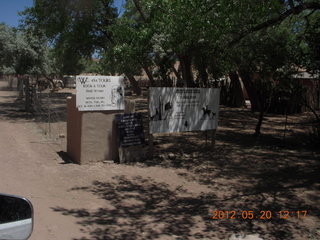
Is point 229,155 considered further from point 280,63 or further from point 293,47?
point 293,47

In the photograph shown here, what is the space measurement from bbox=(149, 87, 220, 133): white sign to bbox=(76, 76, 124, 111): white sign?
29.0 inches

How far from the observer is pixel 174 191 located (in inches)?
251

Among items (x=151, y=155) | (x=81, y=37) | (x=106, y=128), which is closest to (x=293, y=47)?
(x=151, y=155)

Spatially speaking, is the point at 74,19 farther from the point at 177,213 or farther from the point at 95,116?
the point at 177,213

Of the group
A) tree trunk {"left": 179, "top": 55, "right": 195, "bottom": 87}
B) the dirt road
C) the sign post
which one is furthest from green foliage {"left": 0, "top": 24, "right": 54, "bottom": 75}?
the sign post

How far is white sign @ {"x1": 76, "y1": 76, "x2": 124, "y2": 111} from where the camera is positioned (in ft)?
24.9

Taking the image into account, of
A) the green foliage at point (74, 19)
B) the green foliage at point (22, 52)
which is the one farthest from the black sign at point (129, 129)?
the green foliage at point (22, 52)

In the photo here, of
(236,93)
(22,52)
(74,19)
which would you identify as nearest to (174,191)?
(74,19)

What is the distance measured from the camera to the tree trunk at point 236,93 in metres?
22.1

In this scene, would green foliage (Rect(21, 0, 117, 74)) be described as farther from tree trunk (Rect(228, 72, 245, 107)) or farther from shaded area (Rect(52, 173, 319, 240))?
shaded area (Rect(52, 173, 319, 240))

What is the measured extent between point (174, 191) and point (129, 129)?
225 centimetres

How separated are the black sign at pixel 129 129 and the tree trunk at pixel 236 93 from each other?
48.0 ft

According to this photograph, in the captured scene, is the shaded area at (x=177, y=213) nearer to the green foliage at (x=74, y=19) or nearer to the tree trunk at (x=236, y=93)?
the green foliage at (x=74, y=19)

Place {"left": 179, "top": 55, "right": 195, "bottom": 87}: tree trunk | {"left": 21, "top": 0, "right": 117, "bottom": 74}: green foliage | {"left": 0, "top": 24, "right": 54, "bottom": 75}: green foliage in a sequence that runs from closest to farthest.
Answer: {"left": 179, "top": 55, "right": 195, "bottom": 87}: tree trunk
{"left": 21, "top": 0, "right": 117, "bottom": 74}: green foliage
{"left": 0, "top": 24, "right": 54, "bottom": 75}: green foliage
